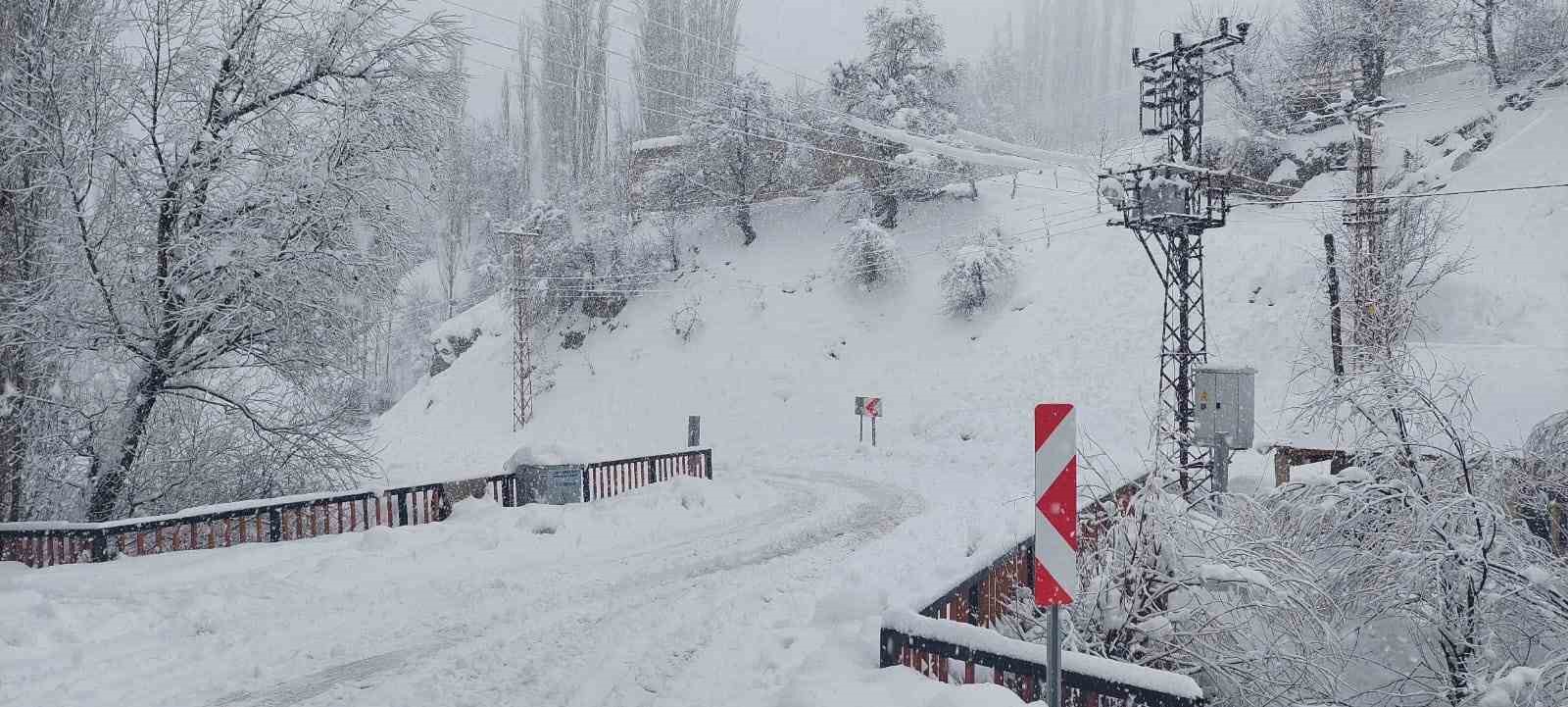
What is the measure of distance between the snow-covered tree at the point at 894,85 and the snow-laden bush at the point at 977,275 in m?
7.26

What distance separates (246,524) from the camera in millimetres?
9094

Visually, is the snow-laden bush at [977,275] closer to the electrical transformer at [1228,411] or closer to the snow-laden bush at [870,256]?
the snow-laden bush at [870,256]

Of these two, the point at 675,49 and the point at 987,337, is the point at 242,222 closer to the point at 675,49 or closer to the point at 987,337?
the point at 987,337

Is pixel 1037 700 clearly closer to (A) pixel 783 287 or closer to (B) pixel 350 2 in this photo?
(B) pixel 350 2

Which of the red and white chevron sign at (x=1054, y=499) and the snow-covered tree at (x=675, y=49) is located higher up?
the snow-covered tree at (x=675, y=49)

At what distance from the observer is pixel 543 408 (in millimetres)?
32938

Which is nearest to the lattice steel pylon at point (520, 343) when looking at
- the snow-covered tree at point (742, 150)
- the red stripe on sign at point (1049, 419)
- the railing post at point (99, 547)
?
the snow-covered tree at point (742, 150)

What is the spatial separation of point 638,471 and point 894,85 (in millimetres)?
25674

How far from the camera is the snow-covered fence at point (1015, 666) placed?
370cm

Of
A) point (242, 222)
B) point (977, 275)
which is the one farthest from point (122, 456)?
point (977, 275)

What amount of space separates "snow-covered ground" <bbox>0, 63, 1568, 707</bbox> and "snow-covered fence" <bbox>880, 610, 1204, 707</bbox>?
0.20 metres

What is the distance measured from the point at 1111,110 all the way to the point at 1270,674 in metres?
75.6

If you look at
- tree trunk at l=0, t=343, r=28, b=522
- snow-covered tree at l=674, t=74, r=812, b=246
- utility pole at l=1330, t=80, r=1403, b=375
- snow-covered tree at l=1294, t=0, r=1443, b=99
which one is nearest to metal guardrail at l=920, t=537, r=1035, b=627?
utility pole at l=1330, t=80, r=1403, b=375

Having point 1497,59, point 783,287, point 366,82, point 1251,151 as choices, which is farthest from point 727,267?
point 1497,59
